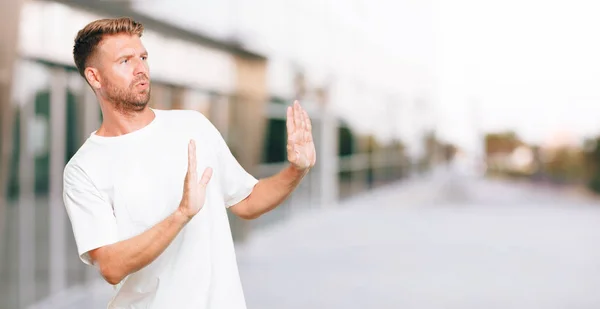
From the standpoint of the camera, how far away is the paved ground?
24.6 feet

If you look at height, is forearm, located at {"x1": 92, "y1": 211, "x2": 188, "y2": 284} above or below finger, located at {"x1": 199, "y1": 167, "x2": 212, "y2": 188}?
below

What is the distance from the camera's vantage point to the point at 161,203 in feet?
5.61

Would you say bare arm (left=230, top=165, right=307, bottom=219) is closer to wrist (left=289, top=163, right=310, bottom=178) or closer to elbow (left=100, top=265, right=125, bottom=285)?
wrist (left=289, top=163, right=310, bottom=178)

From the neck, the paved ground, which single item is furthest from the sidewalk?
the neck

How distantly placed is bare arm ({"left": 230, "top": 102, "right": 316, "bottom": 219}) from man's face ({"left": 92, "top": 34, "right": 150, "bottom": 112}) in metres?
0.33

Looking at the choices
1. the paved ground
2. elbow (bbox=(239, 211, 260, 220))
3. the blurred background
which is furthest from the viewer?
the paved ground

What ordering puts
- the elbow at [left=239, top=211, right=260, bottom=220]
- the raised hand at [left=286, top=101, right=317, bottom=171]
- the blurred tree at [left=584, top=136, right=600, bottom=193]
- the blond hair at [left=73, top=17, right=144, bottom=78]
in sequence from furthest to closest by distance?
1. the blurred tree at [left=584, top=136, right=600, bottom=193]
2. the elbow at [left=239, top=211, right=260, bottom=220]
3. the raised hand at [left=286, top=101, right=317, bottom=171]
4. the blond hair at [left=73, top=17, right=144, bottom=78]

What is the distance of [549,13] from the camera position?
19.5m

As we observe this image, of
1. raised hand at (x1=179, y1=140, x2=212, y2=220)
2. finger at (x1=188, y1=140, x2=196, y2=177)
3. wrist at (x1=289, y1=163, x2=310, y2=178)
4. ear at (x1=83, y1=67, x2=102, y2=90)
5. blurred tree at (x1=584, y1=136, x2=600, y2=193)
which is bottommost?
blurred tree at (x1=584, y1=136, x2=600, y2=193)

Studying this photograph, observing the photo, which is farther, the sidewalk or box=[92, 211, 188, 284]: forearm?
the sidewalk

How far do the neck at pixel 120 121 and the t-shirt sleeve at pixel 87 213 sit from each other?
4.1 inches

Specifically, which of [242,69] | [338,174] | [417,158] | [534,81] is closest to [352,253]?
[242,69]

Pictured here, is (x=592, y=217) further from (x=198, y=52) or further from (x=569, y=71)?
(x=198, y=52)

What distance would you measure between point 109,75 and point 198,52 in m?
7.97
